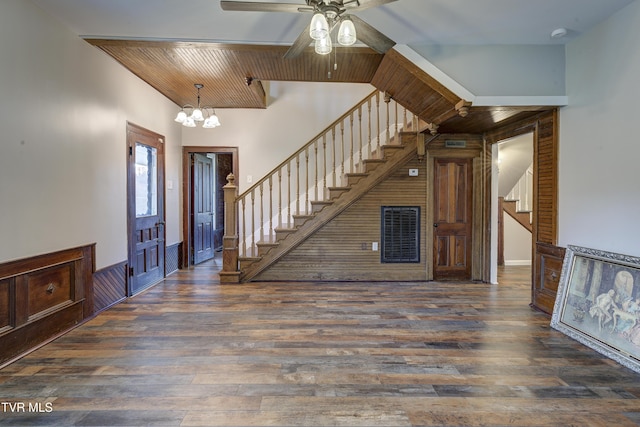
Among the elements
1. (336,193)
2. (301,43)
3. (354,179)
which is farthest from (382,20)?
(336,193)

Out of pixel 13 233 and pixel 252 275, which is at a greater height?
pixel 13 233

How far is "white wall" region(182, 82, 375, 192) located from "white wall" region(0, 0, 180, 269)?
66.6 inches

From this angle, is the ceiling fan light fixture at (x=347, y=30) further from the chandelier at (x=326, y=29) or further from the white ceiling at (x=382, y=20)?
the white ceiling at (x=382, y=20)

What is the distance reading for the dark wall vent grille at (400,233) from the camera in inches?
191

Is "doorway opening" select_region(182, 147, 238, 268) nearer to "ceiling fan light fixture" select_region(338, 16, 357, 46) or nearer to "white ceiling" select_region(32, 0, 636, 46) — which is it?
"white ceiling" select_region(32, 0, 636, 46)

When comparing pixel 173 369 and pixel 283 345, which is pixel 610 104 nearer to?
pixel 283 345

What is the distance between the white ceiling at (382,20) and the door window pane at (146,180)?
5.39 ft

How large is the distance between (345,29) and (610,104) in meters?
2.52

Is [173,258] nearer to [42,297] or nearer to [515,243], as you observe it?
[42,297]

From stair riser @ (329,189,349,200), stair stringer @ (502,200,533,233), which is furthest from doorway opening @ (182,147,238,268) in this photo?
stair stringer @ (502,200,533,233)

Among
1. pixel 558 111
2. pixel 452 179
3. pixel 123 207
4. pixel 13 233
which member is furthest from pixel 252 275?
pixel 558 111

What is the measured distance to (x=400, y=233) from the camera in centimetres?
488

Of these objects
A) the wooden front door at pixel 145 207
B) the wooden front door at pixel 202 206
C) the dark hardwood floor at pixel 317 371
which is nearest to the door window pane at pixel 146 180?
the wooden front door at pixel 145 207

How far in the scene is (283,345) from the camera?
2.68 meters
